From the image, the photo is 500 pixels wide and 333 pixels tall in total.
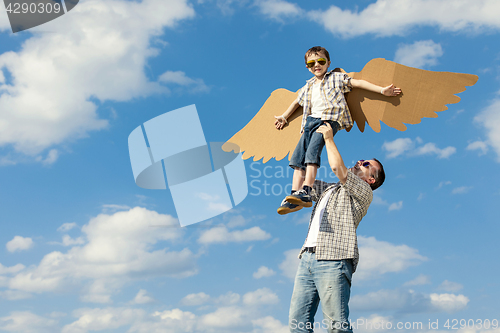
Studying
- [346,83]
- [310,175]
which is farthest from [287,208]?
[346,83]

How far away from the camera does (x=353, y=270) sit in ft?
11.6

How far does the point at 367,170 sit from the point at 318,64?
1123 mm

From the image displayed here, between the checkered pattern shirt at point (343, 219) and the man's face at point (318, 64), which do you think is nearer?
the checkered pattern shirt at point (343, 219)

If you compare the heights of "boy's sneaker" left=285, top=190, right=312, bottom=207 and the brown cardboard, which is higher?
the brown cardboard

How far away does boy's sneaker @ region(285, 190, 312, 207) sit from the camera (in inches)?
145

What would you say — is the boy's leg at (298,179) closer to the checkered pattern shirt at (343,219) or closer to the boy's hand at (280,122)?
the checkered pattern shirt at (343,219)

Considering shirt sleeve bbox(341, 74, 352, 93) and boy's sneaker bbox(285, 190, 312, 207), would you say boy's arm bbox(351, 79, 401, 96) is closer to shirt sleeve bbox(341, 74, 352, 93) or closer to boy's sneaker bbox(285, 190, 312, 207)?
shirt sleeve bbox(341, 74, 352, 93)

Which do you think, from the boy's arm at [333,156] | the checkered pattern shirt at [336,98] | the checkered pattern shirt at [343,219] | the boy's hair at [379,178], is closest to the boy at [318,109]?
the checkered pattern shirt at [336,98]

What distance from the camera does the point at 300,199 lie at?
370cm

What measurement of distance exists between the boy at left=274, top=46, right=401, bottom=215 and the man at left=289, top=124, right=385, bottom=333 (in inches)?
7.8

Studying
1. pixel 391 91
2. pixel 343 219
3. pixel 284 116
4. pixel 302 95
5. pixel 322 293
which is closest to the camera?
pixel 322 293

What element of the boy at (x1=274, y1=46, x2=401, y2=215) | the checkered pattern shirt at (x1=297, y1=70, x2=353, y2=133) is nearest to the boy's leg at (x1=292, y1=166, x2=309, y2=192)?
the boy at (x1=274, y1=46, x2=401, y2=215)

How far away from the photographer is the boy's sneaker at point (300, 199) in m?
3.68

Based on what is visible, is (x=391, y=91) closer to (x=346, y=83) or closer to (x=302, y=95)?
(x=346, y=83)
